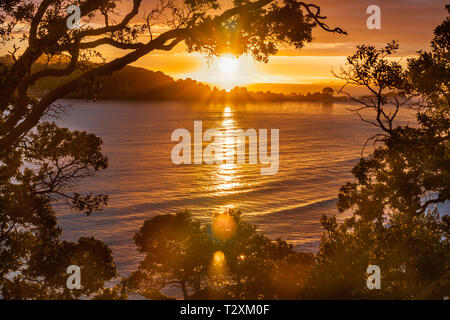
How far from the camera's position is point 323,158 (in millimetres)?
77312

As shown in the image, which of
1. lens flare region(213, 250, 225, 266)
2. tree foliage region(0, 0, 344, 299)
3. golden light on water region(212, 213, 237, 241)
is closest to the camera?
tree foliage region(0, 0, 344, 299)

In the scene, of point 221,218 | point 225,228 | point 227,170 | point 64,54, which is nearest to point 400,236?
point 221,218

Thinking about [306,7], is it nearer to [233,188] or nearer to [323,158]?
[233,188]

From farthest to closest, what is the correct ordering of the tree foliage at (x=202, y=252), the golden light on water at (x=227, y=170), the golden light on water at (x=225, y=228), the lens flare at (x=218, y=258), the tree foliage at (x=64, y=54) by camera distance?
1. the golden light on water at (x=227, y=170)
2. the golden light on water at (x=225, y=228)
3. the lens flare at (x=218, y=258)
4. the tree foliage at (x=202, y=252)
5. the tree foliage at (x=64, y=54)

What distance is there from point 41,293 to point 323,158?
235 feet

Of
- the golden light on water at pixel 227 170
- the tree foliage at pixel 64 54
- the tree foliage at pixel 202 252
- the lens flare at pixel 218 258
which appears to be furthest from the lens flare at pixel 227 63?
the golden light on water at pixel 227 170

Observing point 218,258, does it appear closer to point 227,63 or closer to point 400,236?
point 400,236

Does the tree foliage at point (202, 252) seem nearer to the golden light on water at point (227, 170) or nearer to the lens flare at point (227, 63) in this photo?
the lens flare at point (227, 63)

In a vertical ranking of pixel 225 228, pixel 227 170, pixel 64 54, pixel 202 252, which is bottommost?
pixel 227 170

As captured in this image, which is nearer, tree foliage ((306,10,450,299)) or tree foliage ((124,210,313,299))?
tree foliage ((306,10,450,299))

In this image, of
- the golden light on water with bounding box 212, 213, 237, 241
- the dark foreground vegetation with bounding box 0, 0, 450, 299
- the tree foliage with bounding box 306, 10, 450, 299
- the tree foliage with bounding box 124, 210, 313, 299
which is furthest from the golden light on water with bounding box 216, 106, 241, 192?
the tree foliage with bounding box 306, 10, 450, 299

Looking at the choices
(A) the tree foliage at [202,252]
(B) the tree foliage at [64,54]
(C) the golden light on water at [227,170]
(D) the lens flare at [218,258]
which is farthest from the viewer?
(C) the golden light on water at [227,170]

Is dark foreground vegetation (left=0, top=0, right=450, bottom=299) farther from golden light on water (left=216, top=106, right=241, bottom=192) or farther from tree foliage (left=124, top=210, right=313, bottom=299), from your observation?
golden light on water (left=216, top=106, right=241, bottom=192)
